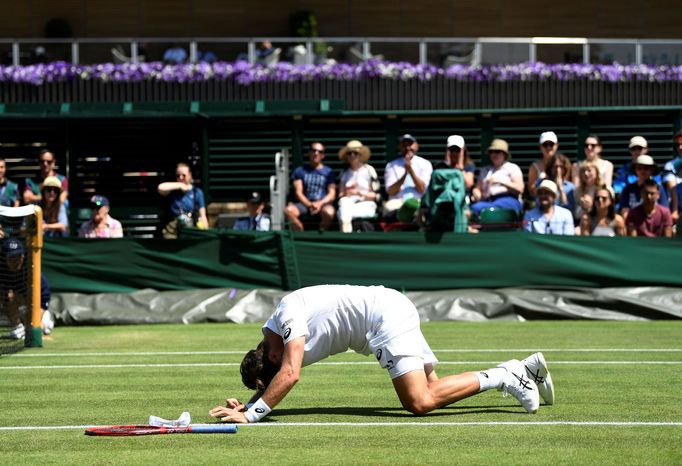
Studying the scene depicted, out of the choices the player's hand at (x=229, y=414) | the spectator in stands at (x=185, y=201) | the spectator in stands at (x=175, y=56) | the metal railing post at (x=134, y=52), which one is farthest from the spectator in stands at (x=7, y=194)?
the player's hand at (x=229, y=414)

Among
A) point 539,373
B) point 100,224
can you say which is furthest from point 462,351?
point 100,224

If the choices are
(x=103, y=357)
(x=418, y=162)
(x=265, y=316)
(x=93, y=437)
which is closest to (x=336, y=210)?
(x=418, y=162)

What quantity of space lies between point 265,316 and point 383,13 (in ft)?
54.2

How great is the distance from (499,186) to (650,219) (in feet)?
7.59

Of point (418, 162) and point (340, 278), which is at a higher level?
point (418, 162)

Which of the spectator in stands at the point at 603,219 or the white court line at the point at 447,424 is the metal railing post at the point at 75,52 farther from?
the white court line at the point at 447,424

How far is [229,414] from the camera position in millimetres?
8805

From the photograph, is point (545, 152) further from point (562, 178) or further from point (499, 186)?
point (499, 186)

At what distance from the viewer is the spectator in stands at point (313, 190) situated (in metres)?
20.9

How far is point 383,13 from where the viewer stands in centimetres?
3303

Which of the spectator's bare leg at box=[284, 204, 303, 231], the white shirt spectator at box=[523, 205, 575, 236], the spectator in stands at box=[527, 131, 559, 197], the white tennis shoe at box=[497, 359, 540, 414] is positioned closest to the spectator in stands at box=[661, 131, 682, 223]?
the white shirt spectator at box=[523, 205, 575, 236]

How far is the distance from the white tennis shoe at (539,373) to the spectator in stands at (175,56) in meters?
19.9

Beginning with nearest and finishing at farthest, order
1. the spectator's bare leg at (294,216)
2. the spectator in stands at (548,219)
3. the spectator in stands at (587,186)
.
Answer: the spectator in stands at (548,219), the spectator in stands at (587,186), the spectator's bare leg at (294,216)

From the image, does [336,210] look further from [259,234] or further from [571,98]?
[571,98]
